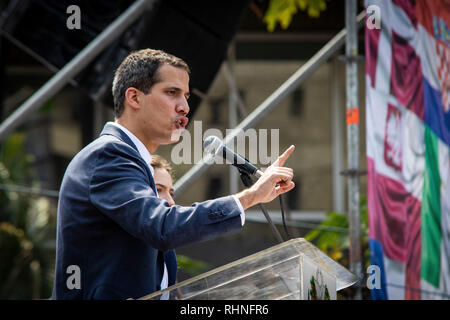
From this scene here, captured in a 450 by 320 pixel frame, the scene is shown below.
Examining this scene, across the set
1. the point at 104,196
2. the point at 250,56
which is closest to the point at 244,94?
the point at 250,56

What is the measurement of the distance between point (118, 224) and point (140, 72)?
0.53 meters

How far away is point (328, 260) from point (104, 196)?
0.62m

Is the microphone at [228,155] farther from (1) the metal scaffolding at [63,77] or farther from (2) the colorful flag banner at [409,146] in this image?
(1) the metal scaffolding at [63,77]

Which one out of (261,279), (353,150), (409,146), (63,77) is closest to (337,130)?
(353,150)

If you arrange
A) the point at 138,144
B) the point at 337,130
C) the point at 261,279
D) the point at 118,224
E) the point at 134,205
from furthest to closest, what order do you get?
1. the point at 337,130
2. the point at 138,144
3. the point at 118,224
4. the point at 134,205
5. the point at 261,279

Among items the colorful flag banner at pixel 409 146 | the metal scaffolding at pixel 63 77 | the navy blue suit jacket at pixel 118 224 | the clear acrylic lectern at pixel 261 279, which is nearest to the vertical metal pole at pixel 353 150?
the colorful flag banner at pixel 409 146

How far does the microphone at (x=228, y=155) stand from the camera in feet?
6.19

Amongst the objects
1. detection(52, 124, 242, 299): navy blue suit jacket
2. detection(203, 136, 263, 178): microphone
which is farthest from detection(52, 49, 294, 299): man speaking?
detection(203, 136, 263, 178): microphone

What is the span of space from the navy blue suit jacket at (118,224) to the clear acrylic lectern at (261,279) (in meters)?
0.16

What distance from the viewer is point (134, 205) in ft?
5.51

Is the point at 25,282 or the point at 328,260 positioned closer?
the point at 328,260

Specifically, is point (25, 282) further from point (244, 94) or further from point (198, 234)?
point (198, 234)

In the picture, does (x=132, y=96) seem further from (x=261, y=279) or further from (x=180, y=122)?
(x=261, y=279)

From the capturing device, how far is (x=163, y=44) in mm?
4070
